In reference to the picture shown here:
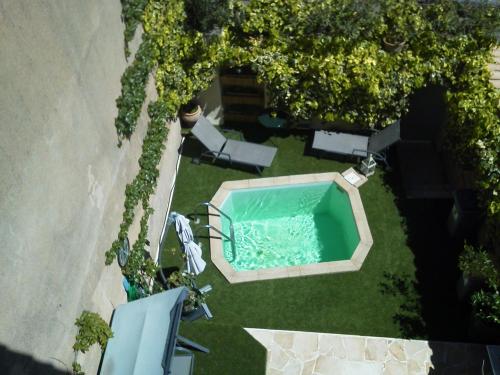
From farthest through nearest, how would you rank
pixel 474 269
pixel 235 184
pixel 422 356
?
pixel 235 184, pixel 422 356, pixel 474 269

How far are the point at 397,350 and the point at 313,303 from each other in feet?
6.10

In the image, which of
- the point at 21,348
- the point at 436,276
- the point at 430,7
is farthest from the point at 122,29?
the point at 436,276

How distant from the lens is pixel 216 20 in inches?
442

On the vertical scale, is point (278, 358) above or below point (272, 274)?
below

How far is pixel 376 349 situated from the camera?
9.83 meters

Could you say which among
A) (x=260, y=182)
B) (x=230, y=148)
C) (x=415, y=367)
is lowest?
(x=415, y=367)

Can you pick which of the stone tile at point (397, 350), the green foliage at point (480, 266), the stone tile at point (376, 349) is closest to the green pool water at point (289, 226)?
the stone tile at point (376, 349)

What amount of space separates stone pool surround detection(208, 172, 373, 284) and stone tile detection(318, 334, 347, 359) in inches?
54.8

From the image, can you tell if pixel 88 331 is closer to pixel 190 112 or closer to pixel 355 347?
pixel 355 347

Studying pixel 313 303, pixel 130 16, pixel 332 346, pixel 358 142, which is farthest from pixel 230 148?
pixel 332 346

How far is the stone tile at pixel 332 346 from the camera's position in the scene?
9.80m

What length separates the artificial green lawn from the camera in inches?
380

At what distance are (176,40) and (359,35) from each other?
407cm

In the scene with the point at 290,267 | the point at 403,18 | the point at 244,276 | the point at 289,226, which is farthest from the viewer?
the point at 289,226
